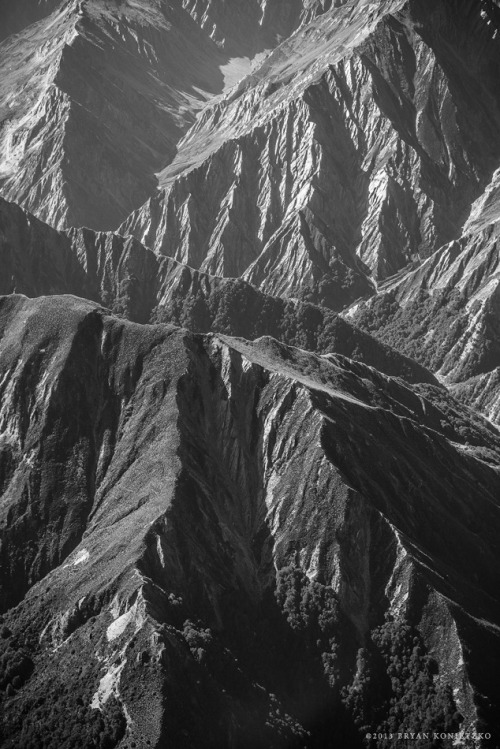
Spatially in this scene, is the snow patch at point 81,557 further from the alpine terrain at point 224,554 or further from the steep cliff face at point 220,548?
the steep cliff face at point 220,548

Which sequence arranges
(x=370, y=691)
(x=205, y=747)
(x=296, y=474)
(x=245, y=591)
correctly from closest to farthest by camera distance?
(x=205, y=747) < (x=370, y=691) < (x=245, y=591) < (x=296, y=474)

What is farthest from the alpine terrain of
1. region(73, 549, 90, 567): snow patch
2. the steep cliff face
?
region(73, 549, 90, 567): snow patch

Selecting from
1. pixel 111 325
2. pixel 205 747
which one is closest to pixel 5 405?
pixel 111 325

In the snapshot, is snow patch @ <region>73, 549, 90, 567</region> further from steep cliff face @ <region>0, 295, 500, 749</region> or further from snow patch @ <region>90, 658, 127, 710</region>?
snow patch @ <region>90, 658, 127, 710</region>

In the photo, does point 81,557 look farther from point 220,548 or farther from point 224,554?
point 224,554

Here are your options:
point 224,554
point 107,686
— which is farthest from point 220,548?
point 107,686

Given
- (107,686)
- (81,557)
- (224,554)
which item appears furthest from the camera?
(224,554)

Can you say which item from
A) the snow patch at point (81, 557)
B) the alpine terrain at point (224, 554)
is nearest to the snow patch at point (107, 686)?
the alpine terrain at point (224, 554)

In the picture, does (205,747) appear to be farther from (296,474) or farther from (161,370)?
(161,370)
